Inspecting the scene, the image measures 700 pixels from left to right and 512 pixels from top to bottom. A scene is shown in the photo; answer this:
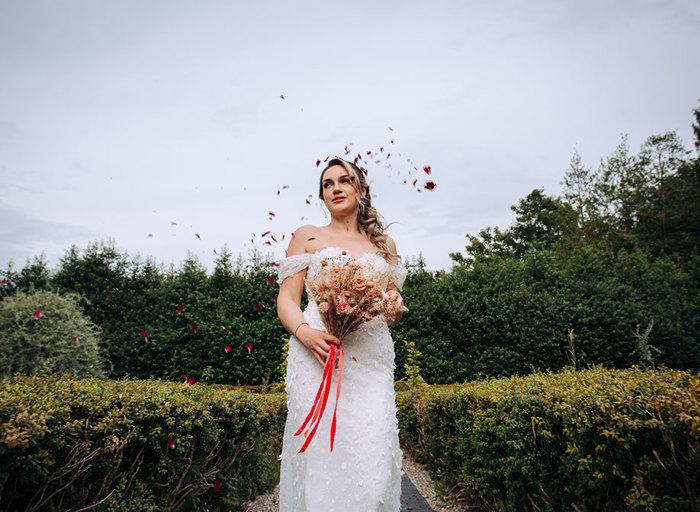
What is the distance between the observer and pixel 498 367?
37.2 feet

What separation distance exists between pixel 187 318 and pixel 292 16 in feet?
29.7

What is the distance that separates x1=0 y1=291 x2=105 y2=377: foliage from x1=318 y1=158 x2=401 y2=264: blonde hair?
25.2 feet

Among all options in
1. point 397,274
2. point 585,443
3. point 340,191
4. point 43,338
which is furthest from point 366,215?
point 43,338

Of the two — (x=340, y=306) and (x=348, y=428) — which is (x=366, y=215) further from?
(x=348, y=428)

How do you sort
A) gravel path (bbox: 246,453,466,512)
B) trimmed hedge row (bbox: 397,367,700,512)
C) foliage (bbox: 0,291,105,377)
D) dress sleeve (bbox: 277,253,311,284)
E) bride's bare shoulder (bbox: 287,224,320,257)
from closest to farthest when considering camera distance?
trimmed hedge row (bbox: 397,367,700,512) < dress sleeve (bbox: 277,253,311,284) < bride's bare shoulder (bbox: 287,224,320,257) < gravel path (bbox: 246,453,466,512) < foliage (bbox: 0,291,105,377)

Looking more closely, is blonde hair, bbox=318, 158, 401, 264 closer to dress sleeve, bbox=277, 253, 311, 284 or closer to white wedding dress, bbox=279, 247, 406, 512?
white wedding dress, bbox=279, 247, 406, 512

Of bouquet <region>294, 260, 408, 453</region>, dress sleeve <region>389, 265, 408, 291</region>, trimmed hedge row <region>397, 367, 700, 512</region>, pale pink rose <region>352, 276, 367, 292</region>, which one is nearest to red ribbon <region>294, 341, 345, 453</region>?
bouquet <region>294, 260, 408, 453</region>

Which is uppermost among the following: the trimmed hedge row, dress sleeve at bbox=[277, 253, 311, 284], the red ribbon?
dress sleeve at bbox=[277, 253, 311, 284]

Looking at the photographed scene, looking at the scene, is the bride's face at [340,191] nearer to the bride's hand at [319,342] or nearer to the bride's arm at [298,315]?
the bride's arm at [298,315]

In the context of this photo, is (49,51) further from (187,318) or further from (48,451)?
(187,318)

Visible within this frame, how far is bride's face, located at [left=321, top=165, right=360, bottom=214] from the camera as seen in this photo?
3018mm

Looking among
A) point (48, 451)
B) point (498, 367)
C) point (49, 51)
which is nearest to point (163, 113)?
point (49, 51)

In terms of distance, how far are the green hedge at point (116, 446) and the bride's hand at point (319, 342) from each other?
1.02 meters

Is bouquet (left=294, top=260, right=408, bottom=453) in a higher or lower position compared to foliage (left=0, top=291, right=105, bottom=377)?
lower
